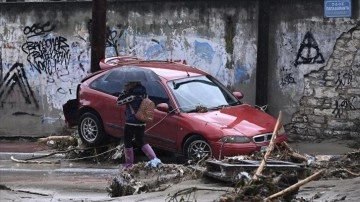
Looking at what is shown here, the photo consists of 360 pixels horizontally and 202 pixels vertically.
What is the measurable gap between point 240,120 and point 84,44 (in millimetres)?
6091

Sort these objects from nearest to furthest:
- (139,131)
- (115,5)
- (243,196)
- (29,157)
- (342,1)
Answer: (243,196) → (139,131) → (29,157) → (342,1) → (115,5)

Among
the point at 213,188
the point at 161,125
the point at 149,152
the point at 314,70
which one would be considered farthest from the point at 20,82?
Result: the point at 213,188

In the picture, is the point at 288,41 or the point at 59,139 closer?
the point at 59,139

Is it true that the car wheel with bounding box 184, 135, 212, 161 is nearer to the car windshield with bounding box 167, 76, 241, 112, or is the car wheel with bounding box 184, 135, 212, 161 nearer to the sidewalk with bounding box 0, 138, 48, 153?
the car windshield with bounding box 167, 76, 241, 112

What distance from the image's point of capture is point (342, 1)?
53.6ft

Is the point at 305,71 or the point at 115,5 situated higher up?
the point at 115,5

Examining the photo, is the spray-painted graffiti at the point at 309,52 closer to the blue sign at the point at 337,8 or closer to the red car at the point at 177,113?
the blue sign at the point at 337,8

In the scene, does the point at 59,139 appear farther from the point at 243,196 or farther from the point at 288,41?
the point at 243,196

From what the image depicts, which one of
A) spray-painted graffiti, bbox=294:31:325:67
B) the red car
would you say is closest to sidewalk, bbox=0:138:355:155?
the red car

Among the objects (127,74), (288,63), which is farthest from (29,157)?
(288,63)

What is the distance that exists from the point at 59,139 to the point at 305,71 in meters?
5.52

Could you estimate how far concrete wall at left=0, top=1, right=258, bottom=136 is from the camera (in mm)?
17188

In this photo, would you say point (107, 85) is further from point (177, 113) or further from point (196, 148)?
point (196, 148)

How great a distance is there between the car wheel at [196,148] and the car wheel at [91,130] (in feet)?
6.71
